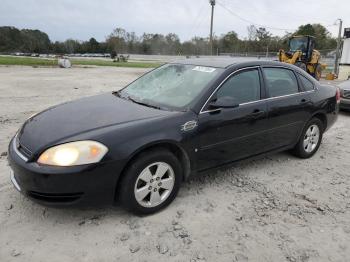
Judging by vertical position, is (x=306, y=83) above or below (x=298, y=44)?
below

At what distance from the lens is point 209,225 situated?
328 cm

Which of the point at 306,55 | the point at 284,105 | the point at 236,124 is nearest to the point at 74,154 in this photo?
the point at 236,124

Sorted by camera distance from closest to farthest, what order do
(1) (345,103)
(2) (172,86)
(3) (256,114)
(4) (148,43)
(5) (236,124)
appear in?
(5) (236,124) < (2) (172,86) < (3) (256,114) < (1) (345,103) < (4) (148,43)

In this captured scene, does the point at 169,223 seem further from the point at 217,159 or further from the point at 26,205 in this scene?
the point at 26,205

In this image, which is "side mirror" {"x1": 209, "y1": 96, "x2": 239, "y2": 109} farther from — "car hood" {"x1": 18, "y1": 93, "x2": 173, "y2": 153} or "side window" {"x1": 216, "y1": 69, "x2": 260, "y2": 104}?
"car hood" {"x1": 18, "y1": 93, "x2": 173, "y2": 153}

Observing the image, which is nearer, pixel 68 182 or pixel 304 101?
pixel 68 182

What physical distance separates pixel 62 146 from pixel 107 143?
0.39 m

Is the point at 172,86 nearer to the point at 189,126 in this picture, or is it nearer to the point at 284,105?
the point at 189,126

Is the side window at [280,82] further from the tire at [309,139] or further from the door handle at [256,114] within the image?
the tire at [309,139]

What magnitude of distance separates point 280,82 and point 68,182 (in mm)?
3173

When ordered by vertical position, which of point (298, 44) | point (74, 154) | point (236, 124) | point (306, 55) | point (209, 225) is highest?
point (298, 44)

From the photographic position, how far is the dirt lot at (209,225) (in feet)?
9.34

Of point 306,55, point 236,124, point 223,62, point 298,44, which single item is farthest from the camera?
point 298,44

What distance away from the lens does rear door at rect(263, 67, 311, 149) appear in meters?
4.43
